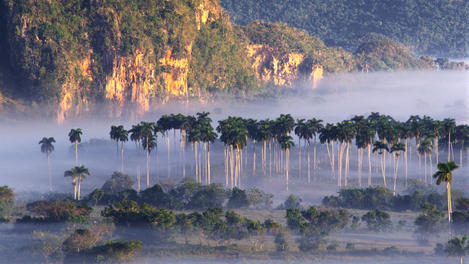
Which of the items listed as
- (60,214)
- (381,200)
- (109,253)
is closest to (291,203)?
(381,200)

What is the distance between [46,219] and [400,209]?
67.6m

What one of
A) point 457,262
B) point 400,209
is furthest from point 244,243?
point 400,209

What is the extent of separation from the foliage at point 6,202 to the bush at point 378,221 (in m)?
63.5

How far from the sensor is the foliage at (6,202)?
468 ft

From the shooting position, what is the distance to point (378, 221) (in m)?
136

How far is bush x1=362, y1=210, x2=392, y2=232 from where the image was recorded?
134m

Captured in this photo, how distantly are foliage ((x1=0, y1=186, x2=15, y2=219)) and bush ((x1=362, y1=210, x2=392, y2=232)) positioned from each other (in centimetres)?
6349

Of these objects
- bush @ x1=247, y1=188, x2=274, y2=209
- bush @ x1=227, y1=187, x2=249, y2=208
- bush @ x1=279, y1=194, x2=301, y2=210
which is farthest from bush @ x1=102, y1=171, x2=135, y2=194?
bush @ x1=279, y1=194, x2=301, y2=210

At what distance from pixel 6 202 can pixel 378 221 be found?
6772 cm

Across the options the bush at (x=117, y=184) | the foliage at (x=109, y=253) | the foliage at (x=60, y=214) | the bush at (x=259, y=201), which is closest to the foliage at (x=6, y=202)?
the foliage at (x=60, y=214)

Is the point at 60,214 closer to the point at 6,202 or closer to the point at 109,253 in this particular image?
the point at 109,253

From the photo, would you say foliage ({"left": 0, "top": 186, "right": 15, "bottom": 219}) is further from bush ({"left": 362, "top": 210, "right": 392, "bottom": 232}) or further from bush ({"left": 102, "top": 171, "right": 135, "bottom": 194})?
bush ({"left": 362, "top": 210, "right": 392, "bottom": 232})

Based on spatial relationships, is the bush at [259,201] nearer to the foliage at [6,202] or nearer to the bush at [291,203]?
the bush at [291,203]

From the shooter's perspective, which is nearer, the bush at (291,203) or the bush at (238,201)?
the bush at (291,203)
